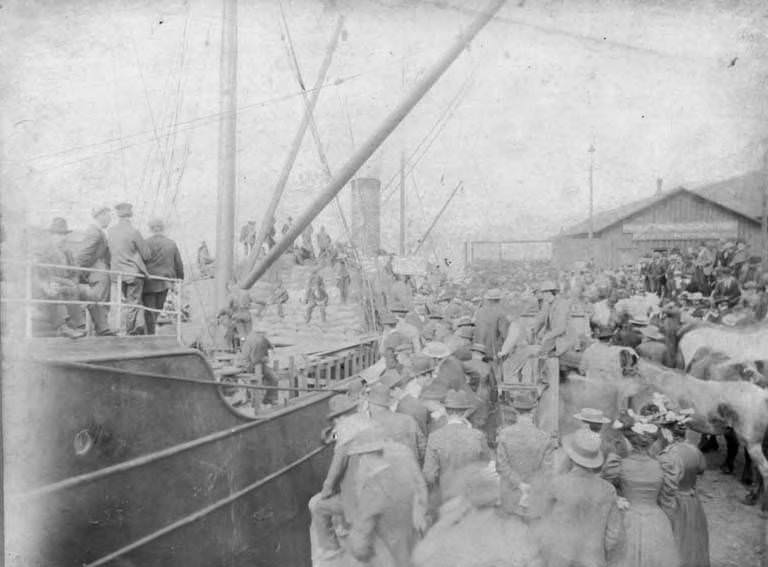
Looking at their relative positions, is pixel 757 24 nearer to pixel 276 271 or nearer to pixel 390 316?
pixel 390 316

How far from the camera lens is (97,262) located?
4.49m

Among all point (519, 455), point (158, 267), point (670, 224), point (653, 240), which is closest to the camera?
point (519, 455)

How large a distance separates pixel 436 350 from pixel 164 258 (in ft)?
8.91

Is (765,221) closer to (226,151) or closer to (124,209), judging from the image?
(226,151)

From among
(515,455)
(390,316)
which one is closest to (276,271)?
(390,316)

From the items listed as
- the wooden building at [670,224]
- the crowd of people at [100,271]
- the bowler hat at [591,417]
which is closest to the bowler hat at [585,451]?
the bowler hat at [591,417]

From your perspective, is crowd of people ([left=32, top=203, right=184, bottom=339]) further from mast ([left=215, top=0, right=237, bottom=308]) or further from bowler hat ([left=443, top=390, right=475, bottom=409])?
bowler hat ([left=443, top=390, right=475, bottom=409])

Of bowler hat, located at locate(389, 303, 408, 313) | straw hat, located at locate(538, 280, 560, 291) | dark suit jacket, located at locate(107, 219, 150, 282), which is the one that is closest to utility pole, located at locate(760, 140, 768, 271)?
straw hat, located at locate(538, 280, 560, 291)

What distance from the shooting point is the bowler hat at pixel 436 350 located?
5.50 meters

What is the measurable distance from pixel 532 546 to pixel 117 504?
2.98 m

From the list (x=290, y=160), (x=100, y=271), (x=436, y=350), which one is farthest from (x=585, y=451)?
(x=100, y=271)

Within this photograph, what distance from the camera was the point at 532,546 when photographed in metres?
3.65

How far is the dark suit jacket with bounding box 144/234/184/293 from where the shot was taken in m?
4.69

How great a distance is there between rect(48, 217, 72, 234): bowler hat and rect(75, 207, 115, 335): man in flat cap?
7.0 inches
